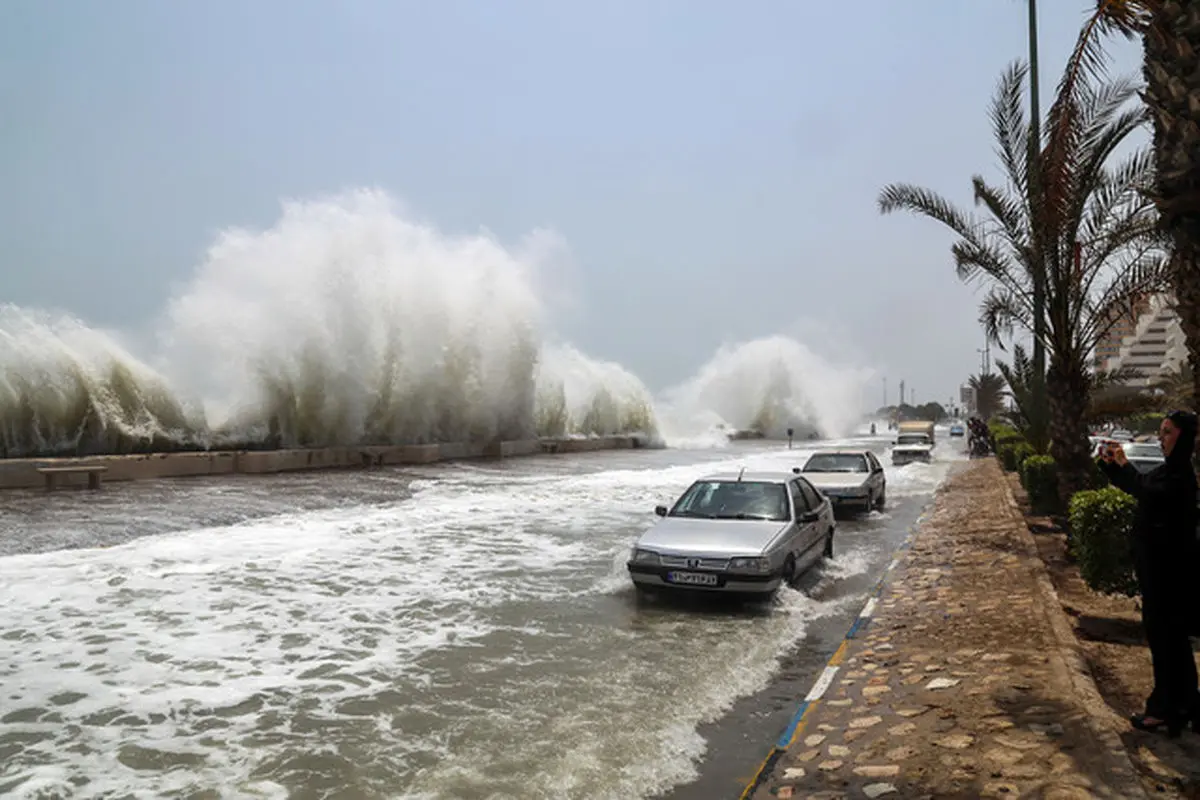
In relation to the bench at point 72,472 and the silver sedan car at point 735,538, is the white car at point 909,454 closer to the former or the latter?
the silver sedan car at point 735,538

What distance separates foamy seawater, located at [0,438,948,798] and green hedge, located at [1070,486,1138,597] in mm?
2352

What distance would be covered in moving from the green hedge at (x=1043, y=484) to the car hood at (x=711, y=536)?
276 inches

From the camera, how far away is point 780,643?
7273 mm

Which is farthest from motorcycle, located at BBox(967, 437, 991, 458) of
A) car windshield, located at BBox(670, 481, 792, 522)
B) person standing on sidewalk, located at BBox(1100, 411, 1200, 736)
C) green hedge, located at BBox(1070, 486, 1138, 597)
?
person standing on sidewalk, located at BBox(1100, 411, 1200, 736)

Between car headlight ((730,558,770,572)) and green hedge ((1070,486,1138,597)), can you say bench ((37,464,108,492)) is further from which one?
green hedge ((1070,486,1138,597))

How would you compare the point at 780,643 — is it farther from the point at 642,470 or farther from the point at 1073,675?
the point at 642,470

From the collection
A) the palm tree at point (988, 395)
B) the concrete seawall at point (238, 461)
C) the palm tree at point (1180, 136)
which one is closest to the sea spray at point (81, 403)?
the concrete seawall at point (238, 461)

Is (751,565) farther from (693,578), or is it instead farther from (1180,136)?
(1180,136)

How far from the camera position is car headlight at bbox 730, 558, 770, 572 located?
809 cm

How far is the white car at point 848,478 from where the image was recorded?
16.6 metres

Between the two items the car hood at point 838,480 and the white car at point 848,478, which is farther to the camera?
the car hood at point 838,480

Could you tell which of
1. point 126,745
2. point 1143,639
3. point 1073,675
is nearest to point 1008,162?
point 1143,639

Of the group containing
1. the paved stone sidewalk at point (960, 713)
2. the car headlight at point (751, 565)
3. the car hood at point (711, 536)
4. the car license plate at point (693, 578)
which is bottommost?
the paved stone sidewalk at point (960, 713)

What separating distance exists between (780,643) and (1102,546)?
2.77 m
